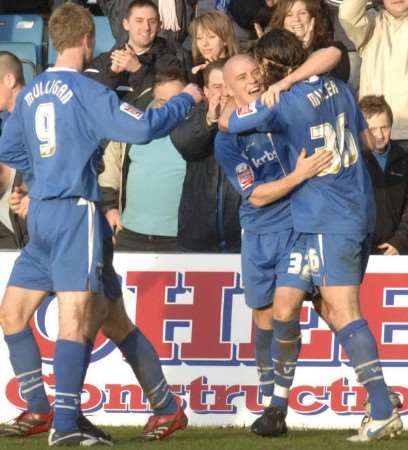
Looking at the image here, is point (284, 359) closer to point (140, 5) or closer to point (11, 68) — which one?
point (11, 68)

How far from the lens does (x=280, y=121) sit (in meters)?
7.79

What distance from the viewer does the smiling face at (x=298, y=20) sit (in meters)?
10.1

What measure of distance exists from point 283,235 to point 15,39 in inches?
232

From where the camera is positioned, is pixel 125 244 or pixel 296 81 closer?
pixel 296 81

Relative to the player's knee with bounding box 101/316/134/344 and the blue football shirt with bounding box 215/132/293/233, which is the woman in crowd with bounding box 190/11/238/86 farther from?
the player's knee with bounding box 101/316/134/344

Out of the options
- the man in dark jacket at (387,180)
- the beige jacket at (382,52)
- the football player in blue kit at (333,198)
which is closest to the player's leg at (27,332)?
the football player in blue kit at (333,198)

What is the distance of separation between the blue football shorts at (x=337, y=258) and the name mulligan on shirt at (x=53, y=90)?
156 cm

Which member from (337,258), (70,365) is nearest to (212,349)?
(337,258)

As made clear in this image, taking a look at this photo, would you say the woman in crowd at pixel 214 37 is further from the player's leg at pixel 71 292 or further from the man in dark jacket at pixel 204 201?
the player's leg at pixel 71 292

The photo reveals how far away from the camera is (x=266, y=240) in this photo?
27.2 feet

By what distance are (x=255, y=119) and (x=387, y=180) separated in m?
2.50

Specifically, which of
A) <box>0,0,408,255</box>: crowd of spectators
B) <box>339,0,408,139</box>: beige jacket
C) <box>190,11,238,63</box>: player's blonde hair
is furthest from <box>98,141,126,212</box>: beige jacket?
<box>339,0,408,139</box>: beige jacket

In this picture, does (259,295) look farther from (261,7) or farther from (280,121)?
(261,7)

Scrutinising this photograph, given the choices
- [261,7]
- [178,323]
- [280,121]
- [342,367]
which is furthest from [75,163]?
[261,7]
